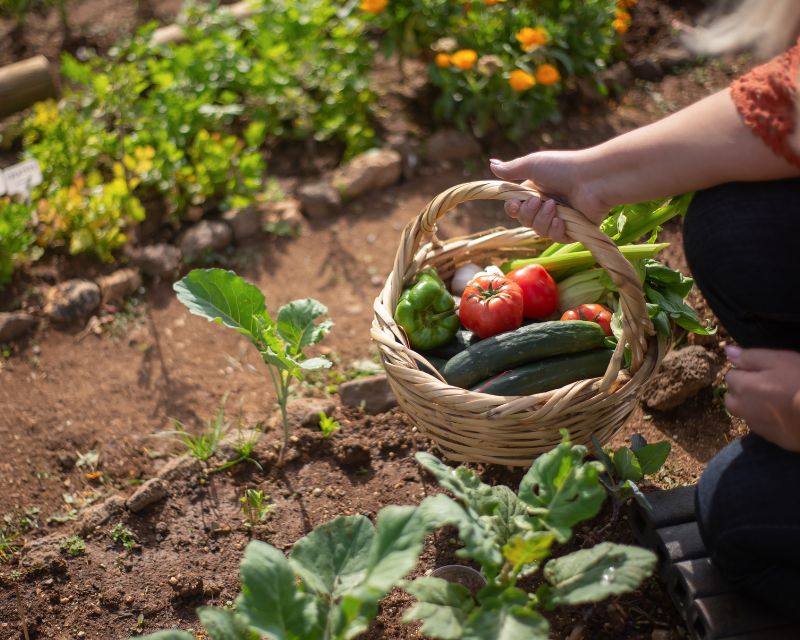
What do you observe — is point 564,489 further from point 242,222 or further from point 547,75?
point 547,75

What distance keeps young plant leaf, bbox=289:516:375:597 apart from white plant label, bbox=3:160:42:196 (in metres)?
2.46

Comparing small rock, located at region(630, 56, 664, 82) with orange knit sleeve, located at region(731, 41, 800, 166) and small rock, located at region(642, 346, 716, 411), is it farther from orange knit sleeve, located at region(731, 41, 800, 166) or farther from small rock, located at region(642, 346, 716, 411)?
orange knit sleeve, located at region(731, 41, 800, 166)

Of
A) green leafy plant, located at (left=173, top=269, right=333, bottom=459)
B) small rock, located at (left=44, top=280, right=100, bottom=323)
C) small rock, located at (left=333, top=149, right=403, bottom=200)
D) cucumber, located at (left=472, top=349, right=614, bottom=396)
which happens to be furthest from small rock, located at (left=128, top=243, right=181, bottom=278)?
cucumber, located at (left=472, top=349, right=614, bottom=396)

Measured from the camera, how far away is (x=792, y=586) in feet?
5.85

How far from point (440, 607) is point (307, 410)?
1.27 meters

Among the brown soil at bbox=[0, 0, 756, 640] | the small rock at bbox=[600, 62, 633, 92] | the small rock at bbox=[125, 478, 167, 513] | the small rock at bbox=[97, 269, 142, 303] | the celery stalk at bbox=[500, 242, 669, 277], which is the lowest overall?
the brown soil at bbox=[0, 0, 756, 640]

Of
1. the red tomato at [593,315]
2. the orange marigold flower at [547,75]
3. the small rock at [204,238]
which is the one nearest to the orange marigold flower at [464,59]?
the orange marigold flower at [547,75]

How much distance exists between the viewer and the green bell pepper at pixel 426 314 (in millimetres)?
2457

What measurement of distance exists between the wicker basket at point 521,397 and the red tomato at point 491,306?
236 mm

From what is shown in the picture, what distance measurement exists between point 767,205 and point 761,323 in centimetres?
32

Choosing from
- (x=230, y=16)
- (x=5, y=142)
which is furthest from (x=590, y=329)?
(x=5, y=142)

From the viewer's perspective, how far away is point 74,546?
2.48 m

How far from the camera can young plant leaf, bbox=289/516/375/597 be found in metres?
1.79

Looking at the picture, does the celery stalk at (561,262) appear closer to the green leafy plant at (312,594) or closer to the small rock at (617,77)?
the green leafy plant at (312,594)
